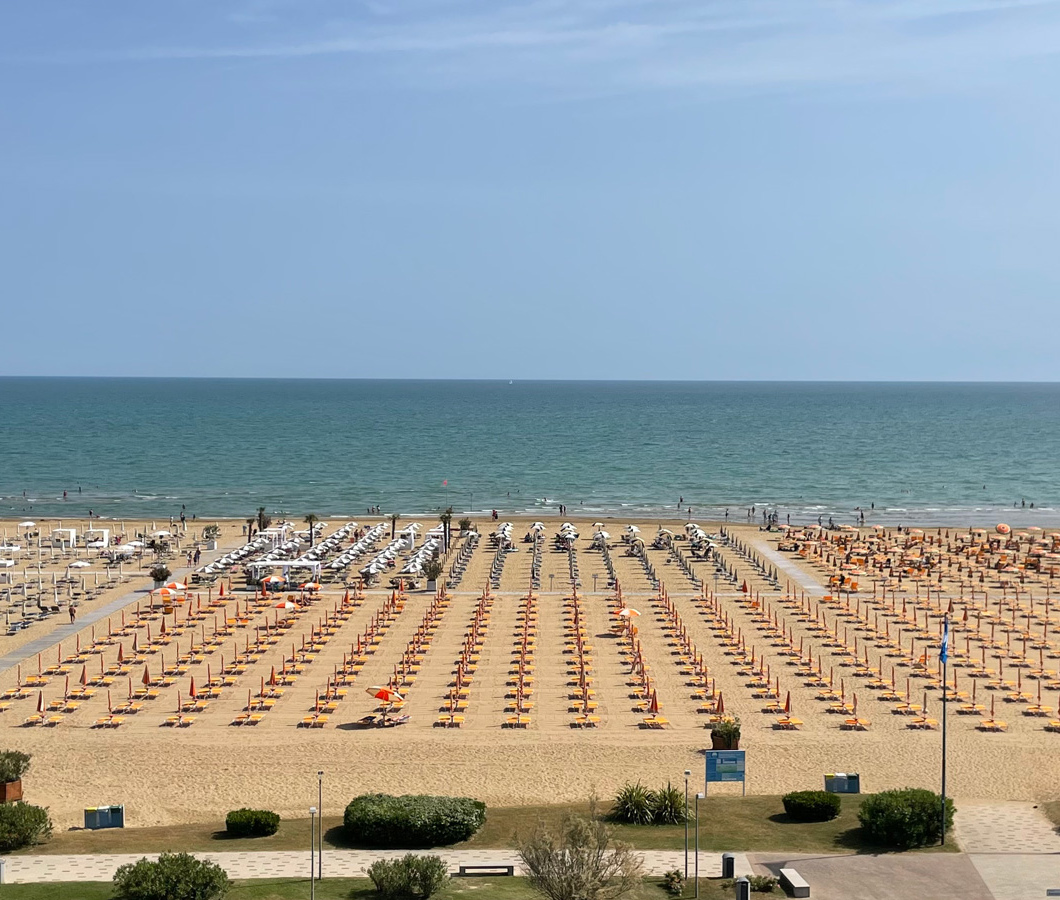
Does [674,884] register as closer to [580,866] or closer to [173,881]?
[580,866]

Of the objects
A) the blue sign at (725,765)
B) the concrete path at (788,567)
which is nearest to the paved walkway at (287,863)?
the blue sign at (725,765)

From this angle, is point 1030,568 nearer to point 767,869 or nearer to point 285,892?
point 767,869

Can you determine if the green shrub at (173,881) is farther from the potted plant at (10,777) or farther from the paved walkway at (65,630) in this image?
the paved walkway at (65,630)

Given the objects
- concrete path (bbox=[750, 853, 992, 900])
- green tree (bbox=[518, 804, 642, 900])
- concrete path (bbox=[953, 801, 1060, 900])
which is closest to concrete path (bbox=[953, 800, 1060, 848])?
concrete path (bbox=[953, 801, 1060, 900])

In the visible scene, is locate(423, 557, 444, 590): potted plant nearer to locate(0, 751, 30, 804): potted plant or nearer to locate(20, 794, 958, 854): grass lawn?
locate(20, 794, 958, 854): grass lawn

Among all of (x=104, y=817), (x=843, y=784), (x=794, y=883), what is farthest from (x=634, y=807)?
(x=104, y=817)

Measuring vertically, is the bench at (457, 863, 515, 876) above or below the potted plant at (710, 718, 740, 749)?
below
